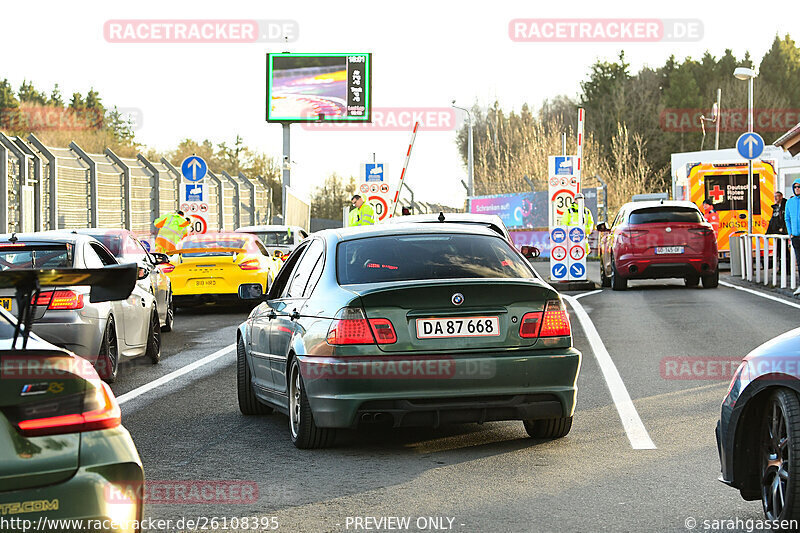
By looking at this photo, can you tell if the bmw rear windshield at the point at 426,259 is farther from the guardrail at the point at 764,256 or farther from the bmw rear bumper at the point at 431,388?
the guardrail at the point at 764,256

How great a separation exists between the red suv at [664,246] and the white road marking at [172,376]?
424 inches

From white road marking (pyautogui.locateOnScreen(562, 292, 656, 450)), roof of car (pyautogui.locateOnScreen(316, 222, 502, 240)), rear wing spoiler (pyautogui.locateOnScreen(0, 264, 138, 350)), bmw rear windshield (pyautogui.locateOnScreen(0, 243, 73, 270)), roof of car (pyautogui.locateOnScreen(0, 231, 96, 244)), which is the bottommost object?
white road marking (pyautogui.locateOnScreen(562, 292, 656, 450))

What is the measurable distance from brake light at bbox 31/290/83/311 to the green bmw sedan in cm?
344

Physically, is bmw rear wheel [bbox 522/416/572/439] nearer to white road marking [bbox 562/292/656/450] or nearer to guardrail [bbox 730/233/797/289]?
white road marking [bbox 562/292/656/450]

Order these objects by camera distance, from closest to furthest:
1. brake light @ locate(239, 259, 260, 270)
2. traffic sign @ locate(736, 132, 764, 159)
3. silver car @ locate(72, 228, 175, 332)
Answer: silver car @ locate(72, 228, 175, 332), brake light @ locate(239, 259, 260, 270), traffic sign @ locate(736, 132, 764, 159)

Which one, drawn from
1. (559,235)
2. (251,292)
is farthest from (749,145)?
(251,292)

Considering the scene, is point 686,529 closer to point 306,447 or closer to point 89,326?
point 306,447

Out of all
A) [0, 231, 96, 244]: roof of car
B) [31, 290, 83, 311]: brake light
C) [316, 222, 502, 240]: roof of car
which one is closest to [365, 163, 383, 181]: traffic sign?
[0, 231, 96, 244]: roof of car

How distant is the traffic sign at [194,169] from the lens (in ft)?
99.8

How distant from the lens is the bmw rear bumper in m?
7.10

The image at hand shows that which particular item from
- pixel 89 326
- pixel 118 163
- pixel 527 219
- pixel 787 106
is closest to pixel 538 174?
pixel 527 219

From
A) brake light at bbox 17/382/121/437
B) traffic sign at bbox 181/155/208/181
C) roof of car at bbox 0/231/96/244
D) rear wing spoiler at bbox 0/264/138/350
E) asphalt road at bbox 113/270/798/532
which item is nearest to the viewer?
brake light at bbox 17/382/121/437

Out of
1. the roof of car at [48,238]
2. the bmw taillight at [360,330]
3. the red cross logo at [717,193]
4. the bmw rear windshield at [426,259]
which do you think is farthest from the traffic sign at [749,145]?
the bmw taillight at [360,330]

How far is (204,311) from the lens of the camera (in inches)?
837
